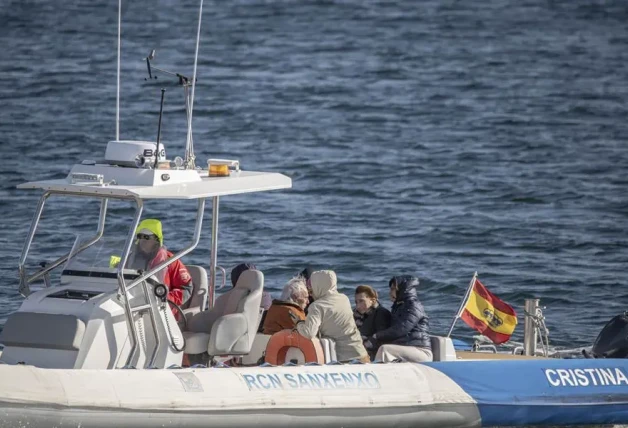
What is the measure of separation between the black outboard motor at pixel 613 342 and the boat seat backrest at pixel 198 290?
10.5 feet

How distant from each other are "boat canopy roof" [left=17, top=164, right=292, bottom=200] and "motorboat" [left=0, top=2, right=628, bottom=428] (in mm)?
10

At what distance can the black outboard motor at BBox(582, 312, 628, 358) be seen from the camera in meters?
12.4

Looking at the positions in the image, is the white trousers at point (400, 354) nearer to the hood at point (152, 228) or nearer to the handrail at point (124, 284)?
the hood at point (152, 228)

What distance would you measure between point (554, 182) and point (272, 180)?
1860 centimetres

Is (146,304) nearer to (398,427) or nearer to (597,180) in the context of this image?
(398,427)

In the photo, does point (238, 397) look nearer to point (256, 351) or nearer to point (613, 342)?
point (256, 351)

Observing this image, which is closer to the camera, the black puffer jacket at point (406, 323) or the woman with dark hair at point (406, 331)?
the woman with dark hair at point (406, 331)

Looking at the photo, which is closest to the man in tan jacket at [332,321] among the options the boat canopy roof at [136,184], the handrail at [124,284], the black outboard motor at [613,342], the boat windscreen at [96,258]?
the boat canopy roof at [136,184]

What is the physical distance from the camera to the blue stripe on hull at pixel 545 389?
11.2 m

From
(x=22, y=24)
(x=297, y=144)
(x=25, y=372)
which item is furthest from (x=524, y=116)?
(x=25, y=372)

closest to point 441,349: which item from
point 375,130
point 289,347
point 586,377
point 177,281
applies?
point 586,377

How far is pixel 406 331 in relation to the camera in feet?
37.6

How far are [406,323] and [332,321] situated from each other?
2.23 feet

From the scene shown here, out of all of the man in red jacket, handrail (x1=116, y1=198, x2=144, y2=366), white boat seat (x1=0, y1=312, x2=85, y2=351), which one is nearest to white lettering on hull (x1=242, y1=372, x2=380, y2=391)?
handrail (x1=116, y1=198, x2=144, y2=366)
